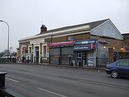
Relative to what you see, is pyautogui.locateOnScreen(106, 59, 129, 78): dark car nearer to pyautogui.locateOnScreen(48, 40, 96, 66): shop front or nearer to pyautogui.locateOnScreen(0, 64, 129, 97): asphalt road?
pyautogui.locateOnScreen(0, 64, 129, 97): asphalt road

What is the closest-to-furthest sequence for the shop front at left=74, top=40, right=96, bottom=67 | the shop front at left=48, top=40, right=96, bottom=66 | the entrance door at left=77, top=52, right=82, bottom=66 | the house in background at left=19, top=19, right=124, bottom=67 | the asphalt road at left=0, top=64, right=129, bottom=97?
the asphalt road at left=0, top=64, right=129, bottom=97 < the shop front at left=74, top=40, right=96, bottom=67 < the shop front at left=48, top=40, right=96, bottom=66 < the house in background at left=19, top=19, right=124, bottom=67 < the entrance door at left=77, top=52, right=82, bottom=66

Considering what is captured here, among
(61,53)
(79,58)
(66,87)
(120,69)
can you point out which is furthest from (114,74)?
(61,53)

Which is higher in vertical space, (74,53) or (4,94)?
(74,53)

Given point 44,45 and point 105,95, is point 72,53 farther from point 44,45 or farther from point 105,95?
point 105,95

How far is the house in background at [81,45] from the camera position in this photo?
111ft

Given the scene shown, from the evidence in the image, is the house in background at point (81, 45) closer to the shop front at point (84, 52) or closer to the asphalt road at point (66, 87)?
the shop front at point (84, 52)

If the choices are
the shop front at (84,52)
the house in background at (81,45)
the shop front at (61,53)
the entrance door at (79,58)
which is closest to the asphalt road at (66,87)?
the house in background at (81,45)

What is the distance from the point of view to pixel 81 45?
3509 centimetres

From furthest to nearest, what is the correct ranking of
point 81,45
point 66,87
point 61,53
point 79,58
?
point 61,53 → point 79,58 → point 81,45 → point 66,87

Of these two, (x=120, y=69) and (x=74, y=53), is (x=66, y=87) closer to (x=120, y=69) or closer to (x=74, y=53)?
(x=120, y=69)

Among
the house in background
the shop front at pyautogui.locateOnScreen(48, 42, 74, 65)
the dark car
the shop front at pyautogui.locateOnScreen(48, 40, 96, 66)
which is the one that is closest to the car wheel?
the dark car

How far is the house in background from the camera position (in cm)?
3381

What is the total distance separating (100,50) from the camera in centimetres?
3431

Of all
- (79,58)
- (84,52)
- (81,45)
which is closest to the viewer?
(81,45)
